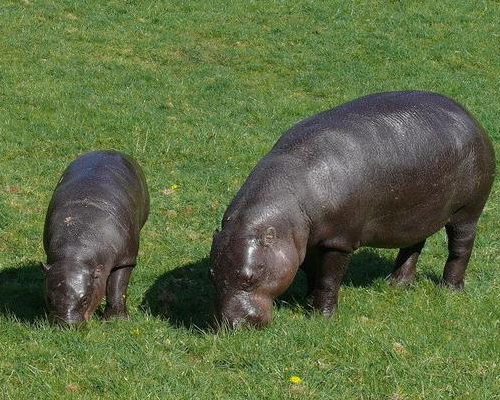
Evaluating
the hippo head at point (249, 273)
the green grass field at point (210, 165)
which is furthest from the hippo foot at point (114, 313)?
the hippo head at point (249, 273)

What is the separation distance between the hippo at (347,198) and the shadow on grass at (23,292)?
174cm

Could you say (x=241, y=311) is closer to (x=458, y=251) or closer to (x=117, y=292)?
(x=117, y=292)

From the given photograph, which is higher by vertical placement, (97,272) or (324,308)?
(97,272)

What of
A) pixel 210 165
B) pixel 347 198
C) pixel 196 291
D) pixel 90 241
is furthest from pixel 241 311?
pixel 210 165

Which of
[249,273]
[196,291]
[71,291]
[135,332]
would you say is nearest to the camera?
[249,273]

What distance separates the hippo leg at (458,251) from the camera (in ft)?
28.5

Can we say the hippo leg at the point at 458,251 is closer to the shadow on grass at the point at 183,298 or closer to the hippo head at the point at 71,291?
the shadow on grass at the point at 183,298

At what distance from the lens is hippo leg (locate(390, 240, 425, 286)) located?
8.80m

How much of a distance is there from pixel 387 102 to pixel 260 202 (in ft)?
5.41

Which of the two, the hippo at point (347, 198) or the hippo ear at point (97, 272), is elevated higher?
the hippo at point (347, 198)

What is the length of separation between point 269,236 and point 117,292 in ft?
4.94

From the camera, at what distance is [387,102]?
825cm

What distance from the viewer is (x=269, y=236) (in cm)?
712

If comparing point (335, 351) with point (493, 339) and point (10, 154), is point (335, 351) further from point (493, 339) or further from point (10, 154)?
point (10, 154)
